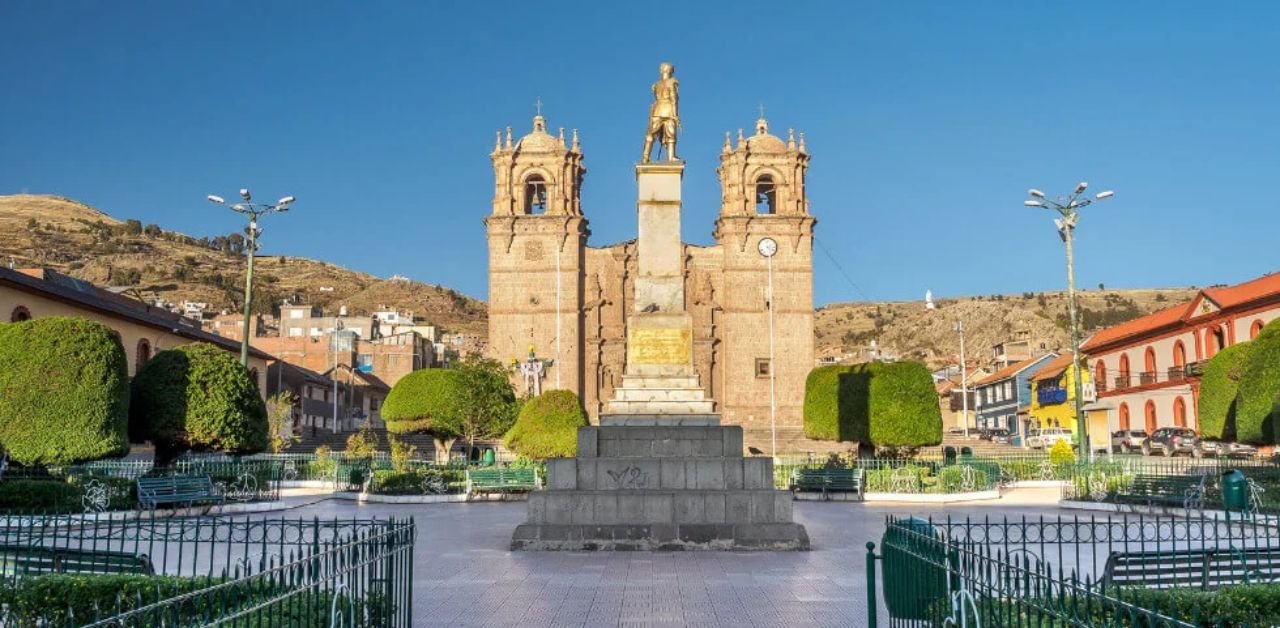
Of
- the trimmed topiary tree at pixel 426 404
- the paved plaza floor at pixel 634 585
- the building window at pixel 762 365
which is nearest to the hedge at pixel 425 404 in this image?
the trimmed topiary tree at pixel 426 404

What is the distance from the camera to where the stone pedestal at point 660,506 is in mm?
13695

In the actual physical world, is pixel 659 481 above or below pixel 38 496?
above

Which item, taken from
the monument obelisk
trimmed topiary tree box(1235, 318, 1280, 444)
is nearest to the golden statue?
the monument obelisk

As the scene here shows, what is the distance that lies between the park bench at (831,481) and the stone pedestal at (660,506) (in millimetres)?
11801

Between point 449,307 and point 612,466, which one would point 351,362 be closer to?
point 612,466

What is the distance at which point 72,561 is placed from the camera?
8.06 metres

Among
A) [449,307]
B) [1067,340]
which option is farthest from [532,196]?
[449,307]

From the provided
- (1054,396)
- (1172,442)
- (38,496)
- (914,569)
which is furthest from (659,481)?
(1054,396)

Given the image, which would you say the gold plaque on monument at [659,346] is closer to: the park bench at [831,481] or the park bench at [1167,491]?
the park bench at [1167,491]

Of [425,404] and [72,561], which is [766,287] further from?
[72,561]

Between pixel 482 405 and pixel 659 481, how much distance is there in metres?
27.8

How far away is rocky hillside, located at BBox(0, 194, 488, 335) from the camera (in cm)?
10944

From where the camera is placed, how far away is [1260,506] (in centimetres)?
1864

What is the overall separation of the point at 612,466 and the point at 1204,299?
41.8 meters
